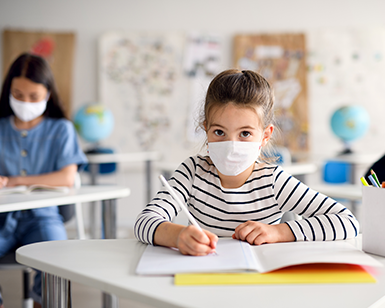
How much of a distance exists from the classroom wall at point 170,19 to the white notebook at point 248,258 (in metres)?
3.34

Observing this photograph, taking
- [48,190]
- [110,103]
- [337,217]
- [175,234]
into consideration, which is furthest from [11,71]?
[110,103]

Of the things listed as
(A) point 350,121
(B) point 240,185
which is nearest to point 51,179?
(B) point 240,185

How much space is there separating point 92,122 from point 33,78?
150cm

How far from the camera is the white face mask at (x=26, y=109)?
5.88 feet

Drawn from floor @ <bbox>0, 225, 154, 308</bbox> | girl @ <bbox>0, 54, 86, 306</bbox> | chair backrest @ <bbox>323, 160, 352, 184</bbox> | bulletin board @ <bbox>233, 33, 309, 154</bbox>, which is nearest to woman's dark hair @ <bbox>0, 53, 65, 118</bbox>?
girl @ <bbox>0, 54, 86, 306</bbox>

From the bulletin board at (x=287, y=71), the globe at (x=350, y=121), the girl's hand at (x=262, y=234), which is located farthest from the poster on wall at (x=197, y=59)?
the girl's hand at (x=262, y=234)

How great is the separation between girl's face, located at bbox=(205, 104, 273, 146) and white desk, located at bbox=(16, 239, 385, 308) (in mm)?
363

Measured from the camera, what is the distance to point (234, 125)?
94 cm

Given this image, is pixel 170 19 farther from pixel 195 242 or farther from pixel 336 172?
pixel 195 242

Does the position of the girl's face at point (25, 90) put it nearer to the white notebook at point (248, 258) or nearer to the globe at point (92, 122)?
the white notebook at point (248, 258)

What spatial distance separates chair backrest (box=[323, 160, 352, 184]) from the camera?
120 inches

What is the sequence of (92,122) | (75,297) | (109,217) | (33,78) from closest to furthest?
1. (109,217)
2. (33,78)
3. (75,297)
4. (92,122)

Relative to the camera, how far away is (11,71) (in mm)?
1819

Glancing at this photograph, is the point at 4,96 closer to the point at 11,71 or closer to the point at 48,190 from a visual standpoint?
the point at 11,71
